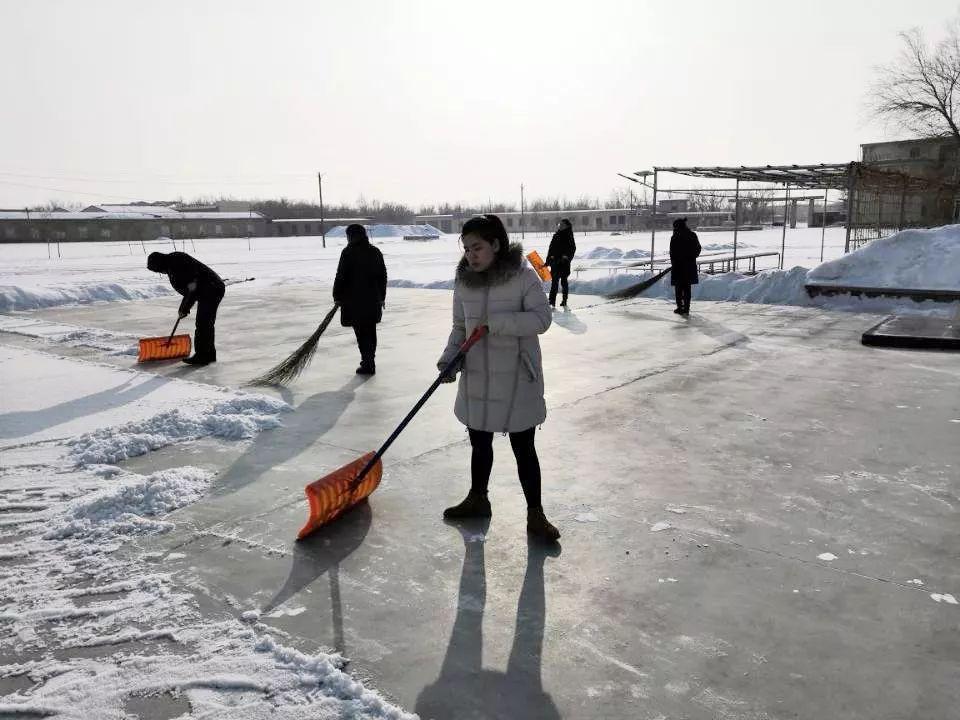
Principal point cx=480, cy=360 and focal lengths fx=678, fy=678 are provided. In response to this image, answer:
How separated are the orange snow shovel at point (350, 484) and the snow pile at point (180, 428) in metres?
1.64

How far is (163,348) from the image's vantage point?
791 centimetres

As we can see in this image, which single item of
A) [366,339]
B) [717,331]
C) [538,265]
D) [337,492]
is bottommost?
[717,331]

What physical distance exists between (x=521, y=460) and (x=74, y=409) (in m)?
4.37

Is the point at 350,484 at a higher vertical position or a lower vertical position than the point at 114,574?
higher

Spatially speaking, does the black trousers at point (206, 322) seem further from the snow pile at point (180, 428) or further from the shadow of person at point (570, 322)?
the shadow of person at point (570, 322)

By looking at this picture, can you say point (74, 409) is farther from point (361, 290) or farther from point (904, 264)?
point (904, 264)

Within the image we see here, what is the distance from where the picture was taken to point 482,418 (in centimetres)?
330

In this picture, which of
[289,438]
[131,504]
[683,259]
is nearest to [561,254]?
[683,259]

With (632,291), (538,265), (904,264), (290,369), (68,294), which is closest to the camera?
(290,369)

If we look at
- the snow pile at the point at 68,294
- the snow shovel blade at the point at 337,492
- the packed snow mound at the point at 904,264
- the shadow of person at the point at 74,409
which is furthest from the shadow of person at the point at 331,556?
the snow pile at the point at 68,294

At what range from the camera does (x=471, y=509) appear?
3594 mm

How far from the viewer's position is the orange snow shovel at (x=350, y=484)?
132 inches

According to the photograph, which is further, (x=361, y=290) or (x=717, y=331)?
(x=717, y=331)

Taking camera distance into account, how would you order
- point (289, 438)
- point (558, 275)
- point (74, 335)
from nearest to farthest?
1. point (289, 438)
2. point (74, 335)
3. point (558, 275)
